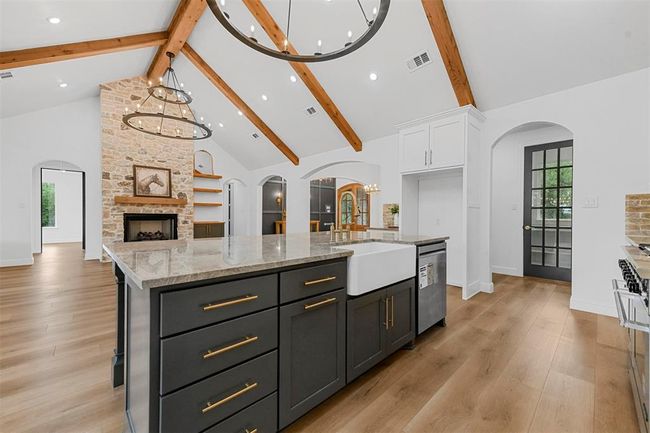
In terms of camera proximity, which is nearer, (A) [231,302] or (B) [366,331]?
(A) [231,302]

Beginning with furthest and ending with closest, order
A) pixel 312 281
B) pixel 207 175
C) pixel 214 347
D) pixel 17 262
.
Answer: pixel 207 175 → pixel 17 262 → pixel 312 281 → pixel 214 347

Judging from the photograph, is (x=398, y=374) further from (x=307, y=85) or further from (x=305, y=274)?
(x=307, y=85)

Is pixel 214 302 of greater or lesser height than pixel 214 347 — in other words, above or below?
above

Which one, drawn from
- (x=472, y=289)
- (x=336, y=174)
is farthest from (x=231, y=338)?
(x=336, y=174)

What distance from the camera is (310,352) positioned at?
5.11 feet

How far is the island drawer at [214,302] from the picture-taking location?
104 cm

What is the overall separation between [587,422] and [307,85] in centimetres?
519

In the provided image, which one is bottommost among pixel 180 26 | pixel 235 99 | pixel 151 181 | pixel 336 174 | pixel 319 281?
pixel 319 281

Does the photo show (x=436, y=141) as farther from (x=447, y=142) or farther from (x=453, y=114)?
(x=453, y=114)

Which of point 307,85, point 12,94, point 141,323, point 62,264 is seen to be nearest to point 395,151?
point 307,85

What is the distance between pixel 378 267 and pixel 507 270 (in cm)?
470

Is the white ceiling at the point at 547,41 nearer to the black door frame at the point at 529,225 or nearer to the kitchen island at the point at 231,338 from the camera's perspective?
the black door frame at the point at 529,225

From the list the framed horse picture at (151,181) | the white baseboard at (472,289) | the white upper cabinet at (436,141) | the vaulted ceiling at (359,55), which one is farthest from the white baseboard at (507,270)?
the framed horse picture at (151,181)

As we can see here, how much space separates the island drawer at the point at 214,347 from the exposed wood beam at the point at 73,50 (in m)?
5.36
